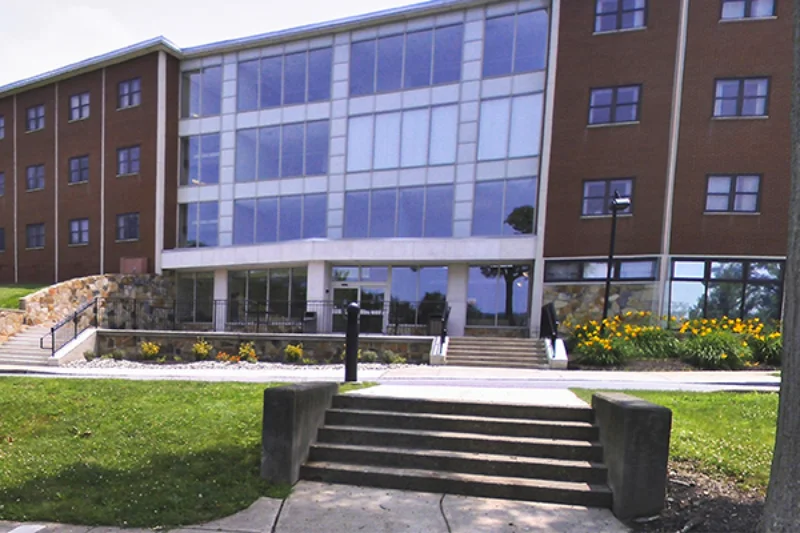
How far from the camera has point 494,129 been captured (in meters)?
17.5

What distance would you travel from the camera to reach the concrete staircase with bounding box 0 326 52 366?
45.9ft

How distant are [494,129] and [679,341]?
1006 centimetres

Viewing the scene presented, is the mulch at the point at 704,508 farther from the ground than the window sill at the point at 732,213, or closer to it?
closer to it

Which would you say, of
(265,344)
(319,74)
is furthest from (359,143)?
(265,344)

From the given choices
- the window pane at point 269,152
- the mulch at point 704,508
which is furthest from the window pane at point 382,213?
the mulch at point 704,508

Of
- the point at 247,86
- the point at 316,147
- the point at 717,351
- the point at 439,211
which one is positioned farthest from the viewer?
the point at 247,86

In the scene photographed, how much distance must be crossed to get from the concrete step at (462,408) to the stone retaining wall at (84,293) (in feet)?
57.0

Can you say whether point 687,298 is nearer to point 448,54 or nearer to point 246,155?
point 448,54

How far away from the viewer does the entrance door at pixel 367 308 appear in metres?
18.6

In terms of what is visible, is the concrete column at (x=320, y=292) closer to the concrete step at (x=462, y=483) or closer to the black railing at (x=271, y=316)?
the black railing at (x=271, y=316)

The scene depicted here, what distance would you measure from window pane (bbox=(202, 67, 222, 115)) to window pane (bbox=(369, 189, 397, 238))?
9.57 meters

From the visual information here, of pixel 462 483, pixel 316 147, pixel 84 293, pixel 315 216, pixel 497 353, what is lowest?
pixel 497 353

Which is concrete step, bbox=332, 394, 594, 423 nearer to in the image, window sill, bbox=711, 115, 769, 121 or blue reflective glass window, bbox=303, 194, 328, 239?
blue reflective glass window, bbox=303, 194, 328, 239

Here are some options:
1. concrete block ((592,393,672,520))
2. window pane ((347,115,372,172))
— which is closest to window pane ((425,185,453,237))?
window pane ((347,115,372,172))
